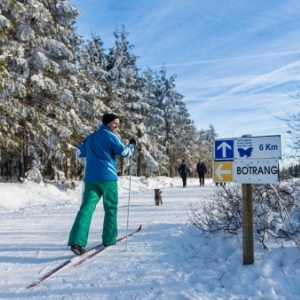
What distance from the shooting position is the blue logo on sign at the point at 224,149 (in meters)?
3.82

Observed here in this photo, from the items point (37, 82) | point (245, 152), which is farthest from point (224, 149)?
point (37, 82)

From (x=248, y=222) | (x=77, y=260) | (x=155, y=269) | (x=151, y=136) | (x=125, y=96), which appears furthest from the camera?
(x=151, y=136)

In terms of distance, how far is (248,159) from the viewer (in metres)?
3.73

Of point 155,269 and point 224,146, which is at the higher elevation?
point 224,146

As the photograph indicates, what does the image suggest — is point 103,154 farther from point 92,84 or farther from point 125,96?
point 125,96

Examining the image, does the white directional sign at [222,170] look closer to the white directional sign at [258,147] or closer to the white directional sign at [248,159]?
the white directional sign at [248,159]

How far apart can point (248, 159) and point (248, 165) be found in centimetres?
7

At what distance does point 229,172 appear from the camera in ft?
12.5

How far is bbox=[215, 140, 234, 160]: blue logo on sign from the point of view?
12.5 feet

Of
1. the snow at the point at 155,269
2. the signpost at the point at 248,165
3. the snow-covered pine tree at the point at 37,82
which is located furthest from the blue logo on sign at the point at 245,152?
the snow-covered pine tree at the point at 37,82

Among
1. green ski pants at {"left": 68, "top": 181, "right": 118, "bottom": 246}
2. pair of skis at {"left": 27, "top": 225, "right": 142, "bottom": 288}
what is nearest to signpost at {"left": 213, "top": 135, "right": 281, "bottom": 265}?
green ski pants at {"left": 68, "top": 181, "right": 118, "bottom": 246}

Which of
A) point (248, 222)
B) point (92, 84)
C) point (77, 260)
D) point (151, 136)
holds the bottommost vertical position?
point (77, 260)

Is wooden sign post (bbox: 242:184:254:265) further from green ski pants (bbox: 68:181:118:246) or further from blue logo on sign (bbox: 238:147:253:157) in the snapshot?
green ski pants (bbox: 68:181:118:246)

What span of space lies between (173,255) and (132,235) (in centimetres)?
148
